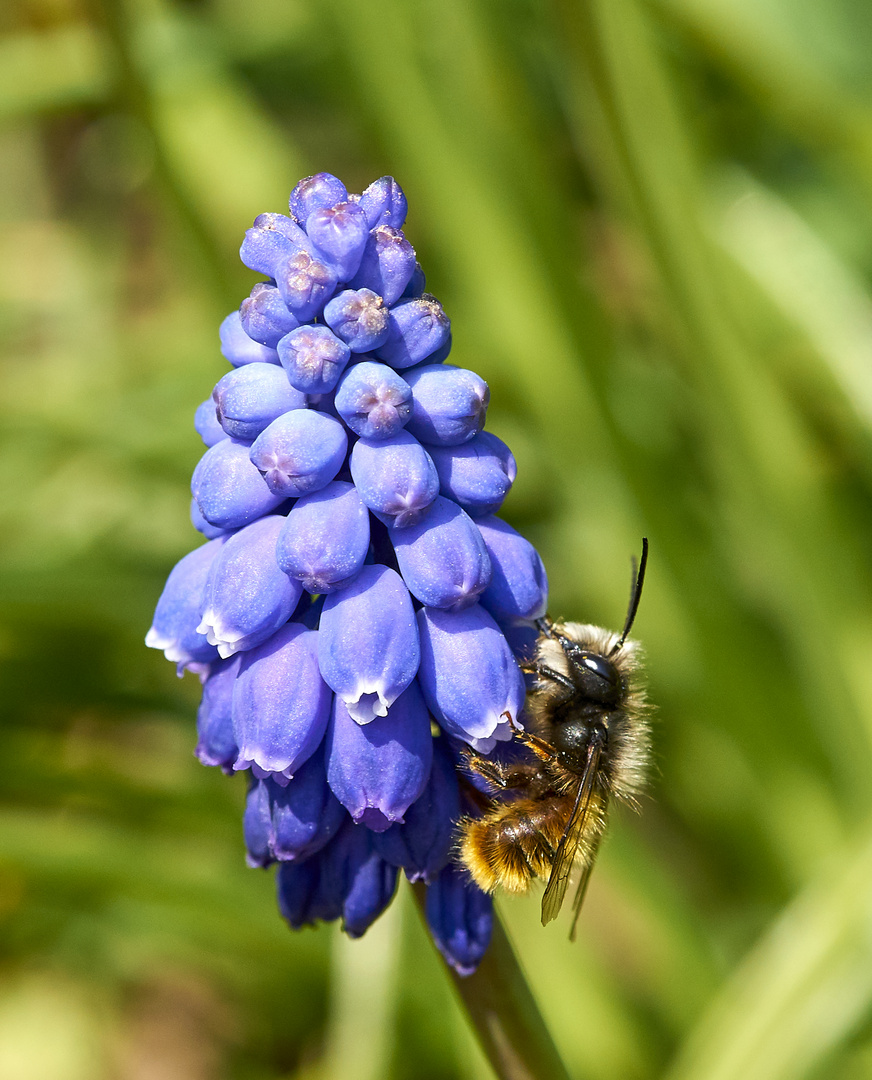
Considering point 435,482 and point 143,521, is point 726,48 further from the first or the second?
point 143,521

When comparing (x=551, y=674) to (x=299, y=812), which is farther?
(x=551, y=674)

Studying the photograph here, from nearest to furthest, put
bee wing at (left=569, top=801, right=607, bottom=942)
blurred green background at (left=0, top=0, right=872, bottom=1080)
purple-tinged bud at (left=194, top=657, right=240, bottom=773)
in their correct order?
purple-tinged bud at (left=194, top=657, right=240, bottom=773) < bee wing at (left=569, top=801, right=607, bottom=942) < blurred green background at (left=0, top=0, right=872, bottom=1080)

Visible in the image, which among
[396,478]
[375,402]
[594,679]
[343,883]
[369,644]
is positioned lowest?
[343,883]

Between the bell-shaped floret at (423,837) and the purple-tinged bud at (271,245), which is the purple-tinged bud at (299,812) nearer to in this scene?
the bell-shaped floret at (423,837)

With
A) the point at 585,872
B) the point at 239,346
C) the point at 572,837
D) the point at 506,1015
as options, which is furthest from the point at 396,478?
the point at 585,872

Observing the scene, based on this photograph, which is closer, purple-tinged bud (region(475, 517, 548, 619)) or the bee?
purple-tinged bud (region(475, 517, 548, 619))

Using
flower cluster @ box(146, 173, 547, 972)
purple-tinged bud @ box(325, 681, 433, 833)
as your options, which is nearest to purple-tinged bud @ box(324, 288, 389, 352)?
flower cluster @ box(146, 173, 547, 972)

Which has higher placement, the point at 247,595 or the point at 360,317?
the point at 360,317

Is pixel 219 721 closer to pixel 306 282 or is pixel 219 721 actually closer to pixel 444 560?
pixel 444 560

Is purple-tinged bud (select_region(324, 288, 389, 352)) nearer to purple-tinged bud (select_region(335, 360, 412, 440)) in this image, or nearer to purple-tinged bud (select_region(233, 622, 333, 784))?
purple-tinged bud (select_region(335, 360, 412, 440))
